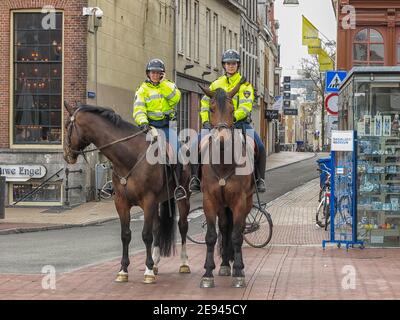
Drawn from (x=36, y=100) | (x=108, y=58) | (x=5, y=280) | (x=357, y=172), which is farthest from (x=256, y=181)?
(x=108, y=58)

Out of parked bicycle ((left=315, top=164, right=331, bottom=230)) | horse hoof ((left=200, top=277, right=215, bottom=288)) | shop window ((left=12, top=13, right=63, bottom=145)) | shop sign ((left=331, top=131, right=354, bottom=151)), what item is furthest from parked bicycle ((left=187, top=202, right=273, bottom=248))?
shop window ((left=12, top=13, right=63, bottom=145))

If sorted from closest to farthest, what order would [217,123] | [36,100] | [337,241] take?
[217,123]
[337,241]
[36,100]

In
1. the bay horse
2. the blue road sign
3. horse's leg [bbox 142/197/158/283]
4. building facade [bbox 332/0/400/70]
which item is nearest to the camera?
horse's leg [bbox 142/197/158/283]

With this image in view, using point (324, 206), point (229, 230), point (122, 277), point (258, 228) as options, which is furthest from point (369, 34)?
point (122, 277)

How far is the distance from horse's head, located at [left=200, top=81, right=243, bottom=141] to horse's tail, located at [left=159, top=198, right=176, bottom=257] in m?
1.91

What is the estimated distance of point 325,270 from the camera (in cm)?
1245

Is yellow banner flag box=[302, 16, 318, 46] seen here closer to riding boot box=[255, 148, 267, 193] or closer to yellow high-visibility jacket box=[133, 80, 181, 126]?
yellow high-visibility jacket box=[133, 80, 181, 126]

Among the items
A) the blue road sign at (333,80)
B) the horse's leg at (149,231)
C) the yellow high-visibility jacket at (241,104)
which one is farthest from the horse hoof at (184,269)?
the blue road sign at (333,80)

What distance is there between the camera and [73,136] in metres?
11.6

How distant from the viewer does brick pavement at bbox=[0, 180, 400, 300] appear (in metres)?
10.0

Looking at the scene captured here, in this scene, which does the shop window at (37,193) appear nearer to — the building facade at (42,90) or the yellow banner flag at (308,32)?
the building facade at (42,90)
